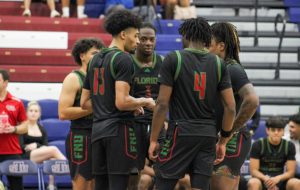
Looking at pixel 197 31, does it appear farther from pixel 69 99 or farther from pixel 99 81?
pixel 69 99

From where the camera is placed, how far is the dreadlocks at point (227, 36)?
670cm

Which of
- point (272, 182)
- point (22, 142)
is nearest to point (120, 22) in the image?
point (272, 182)

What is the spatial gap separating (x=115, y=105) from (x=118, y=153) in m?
0.38

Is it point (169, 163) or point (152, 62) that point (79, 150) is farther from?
point (169, 163)

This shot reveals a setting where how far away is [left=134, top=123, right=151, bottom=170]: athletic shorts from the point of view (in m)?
7.42

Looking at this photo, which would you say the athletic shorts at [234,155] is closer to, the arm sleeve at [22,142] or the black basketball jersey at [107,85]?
the black basketball jersey at [107,85]

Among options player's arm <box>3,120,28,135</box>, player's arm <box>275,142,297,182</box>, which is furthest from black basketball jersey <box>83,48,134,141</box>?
player's arm <box>275,142,297,182</box>

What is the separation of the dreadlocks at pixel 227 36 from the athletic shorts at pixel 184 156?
874 millimetres

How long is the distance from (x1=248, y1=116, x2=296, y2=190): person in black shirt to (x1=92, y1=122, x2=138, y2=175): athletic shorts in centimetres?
333

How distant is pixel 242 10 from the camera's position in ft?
49.0

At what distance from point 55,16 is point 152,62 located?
600 cm

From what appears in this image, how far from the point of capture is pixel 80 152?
7.49 meters

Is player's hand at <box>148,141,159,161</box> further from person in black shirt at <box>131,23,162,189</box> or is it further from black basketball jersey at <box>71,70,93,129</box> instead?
black basketball jersey at <box>71,70,93,129</box>

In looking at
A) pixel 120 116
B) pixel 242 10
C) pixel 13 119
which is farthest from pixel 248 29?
pixel 120 116
